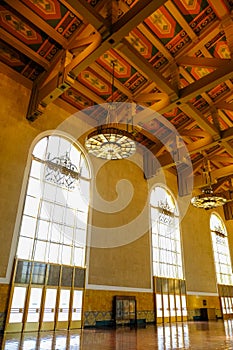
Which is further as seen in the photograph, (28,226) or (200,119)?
(200,119)

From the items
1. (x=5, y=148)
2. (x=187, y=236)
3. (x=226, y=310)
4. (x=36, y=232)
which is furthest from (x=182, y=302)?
(x=5, y=148)

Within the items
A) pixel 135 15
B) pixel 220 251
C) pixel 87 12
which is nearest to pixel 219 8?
pixel 135 15

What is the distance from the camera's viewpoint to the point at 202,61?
8.63 metres

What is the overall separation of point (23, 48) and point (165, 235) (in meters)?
10.9

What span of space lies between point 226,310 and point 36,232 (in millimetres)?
13697

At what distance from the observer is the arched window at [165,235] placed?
13531 mm

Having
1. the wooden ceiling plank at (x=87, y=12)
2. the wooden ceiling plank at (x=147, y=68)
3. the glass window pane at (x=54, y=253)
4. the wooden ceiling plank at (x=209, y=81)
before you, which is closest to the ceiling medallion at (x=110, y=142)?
the wooden ceiling plank at (x=147, y=68)

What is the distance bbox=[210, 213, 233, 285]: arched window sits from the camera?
58.3ft

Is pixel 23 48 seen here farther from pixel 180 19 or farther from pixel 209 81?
pixel 209 81

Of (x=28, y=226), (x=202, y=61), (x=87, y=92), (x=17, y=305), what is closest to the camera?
(x=17, y=305)

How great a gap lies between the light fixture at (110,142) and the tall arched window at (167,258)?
224 inches

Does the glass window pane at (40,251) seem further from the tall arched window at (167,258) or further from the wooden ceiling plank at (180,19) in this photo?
the wooden ceiling plank at (180,19)

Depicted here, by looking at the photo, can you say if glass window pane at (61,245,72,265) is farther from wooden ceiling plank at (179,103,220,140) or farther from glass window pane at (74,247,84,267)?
wooden ceiling plank at (179,103,220,140)

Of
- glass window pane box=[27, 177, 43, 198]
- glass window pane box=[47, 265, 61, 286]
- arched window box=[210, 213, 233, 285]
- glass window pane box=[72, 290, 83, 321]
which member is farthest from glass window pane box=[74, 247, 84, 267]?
arched window box=[210, 213, 233, 285]
